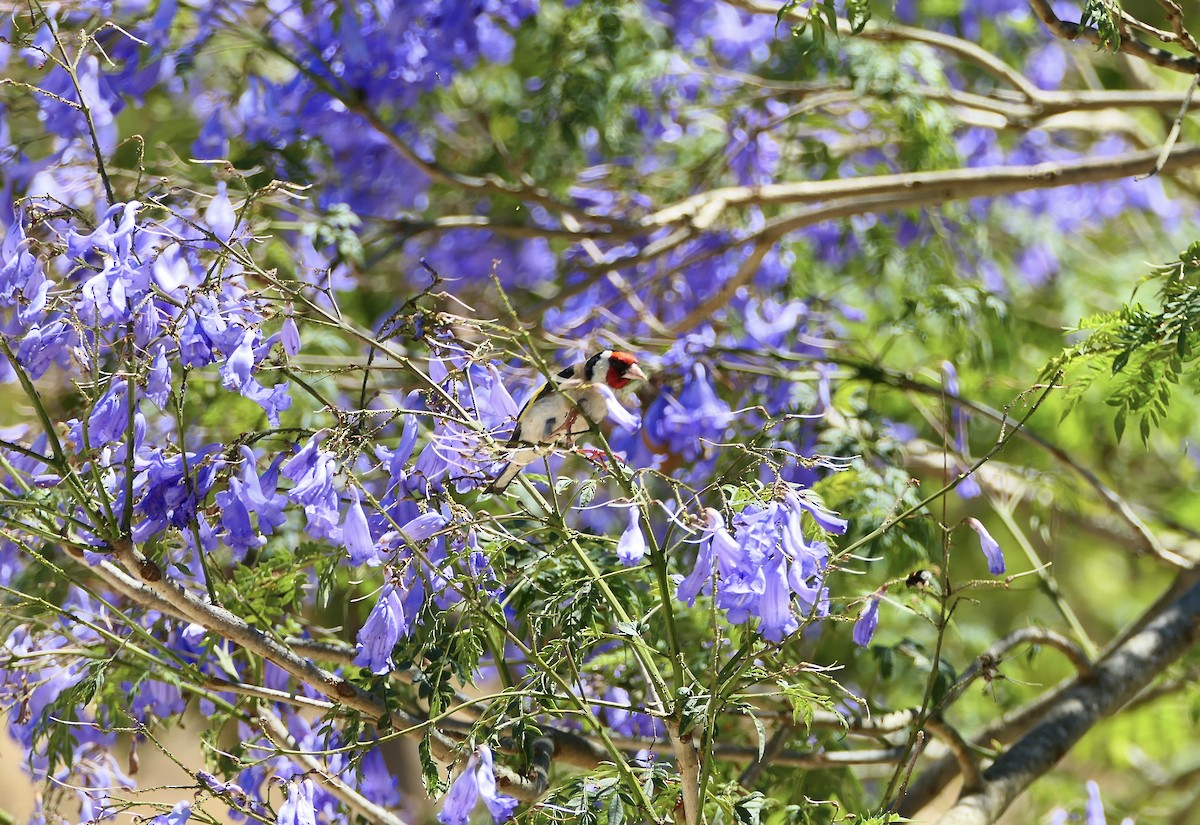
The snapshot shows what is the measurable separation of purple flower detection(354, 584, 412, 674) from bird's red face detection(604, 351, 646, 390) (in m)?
0.79

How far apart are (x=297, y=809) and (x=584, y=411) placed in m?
0.85

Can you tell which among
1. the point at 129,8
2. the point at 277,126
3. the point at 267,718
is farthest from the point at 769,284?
the point at 267,718

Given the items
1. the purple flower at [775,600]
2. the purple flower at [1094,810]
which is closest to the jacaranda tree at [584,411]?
the purple flower at [775,600]

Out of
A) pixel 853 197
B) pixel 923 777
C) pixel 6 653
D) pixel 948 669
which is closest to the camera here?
pixel 6 653

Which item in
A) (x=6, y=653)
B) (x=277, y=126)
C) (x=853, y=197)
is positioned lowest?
(x=6, y=653)

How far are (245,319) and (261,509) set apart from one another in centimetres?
34

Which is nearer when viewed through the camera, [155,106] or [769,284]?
[769,284]

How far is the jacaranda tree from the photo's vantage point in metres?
2.08

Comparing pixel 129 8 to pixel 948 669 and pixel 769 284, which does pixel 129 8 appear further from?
pixel 948 669

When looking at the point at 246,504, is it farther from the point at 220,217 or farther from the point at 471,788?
the point at 220,217

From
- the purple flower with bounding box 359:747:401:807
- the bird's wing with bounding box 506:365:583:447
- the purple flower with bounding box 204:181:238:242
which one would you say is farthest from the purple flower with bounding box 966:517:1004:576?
the purple flower with bounding box 204:181:238:242

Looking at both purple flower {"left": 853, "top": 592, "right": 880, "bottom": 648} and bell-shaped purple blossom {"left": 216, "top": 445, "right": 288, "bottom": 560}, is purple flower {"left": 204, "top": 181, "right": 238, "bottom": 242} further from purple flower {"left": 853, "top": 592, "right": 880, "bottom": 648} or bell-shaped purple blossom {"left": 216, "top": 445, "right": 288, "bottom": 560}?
purple flower {"left": 853, "top": 592, "right": 880, "bottom": 648}

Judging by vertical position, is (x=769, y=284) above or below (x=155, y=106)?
below

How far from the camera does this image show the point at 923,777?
3.45 meters
